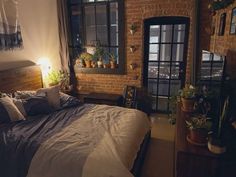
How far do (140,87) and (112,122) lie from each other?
6.02ft

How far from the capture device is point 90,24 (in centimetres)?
443

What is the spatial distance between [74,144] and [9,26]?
7.92ft

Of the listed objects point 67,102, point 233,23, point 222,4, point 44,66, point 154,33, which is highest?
point 222,4

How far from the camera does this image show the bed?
68.4 inches

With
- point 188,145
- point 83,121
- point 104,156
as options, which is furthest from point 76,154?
point 188,145

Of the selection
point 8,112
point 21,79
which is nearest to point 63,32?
point 21,79

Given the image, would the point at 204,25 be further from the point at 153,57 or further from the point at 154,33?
the point at 153,57

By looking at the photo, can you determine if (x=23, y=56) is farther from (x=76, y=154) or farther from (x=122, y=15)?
(x=76, y=154)

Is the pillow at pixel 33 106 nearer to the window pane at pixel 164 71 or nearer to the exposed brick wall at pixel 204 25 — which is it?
the window pane at pixel 164 71

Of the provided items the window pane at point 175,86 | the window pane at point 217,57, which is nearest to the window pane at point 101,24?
the window pane at point 175,86

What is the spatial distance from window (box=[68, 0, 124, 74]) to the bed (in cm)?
188

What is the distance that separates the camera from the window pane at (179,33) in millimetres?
3910

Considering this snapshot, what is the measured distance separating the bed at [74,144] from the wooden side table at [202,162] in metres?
0.50

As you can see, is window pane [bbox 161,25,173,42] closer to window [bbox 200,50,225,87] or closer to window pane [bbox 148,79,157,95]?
window pane [bbox 148,79,157,95]
